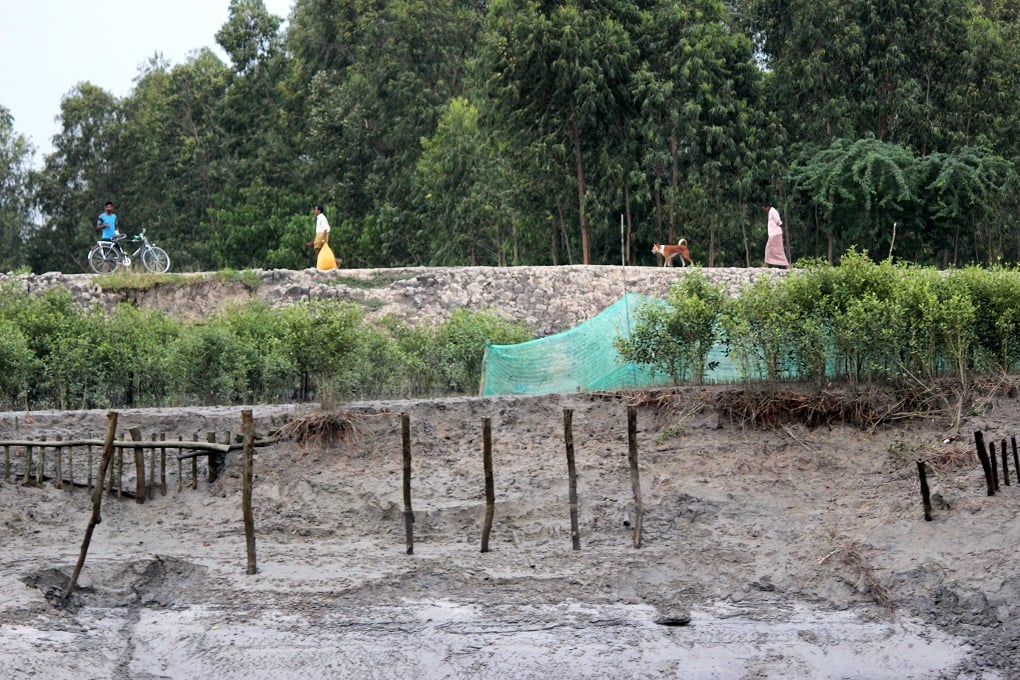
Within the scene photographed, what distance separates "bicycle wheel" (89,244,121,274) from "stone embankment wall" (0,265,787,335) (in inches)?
35.0

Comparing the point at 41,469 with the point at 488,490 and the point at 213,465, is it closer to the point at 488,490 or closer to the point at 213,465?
the point at 213,465

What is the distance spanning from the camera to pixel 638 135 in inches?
1283

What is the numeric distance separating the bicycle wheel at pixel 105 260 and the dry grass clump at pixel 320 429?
12.6 metres

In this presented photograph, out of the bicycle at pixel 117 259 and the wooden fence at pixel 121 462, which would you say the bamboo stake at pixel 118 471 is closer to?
the wooden fence at pixel 121 462

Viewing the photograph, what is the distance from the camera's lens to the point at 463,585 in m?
13.8

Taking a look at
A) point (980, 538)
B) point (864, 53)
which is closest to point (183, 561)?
point (980, 538)

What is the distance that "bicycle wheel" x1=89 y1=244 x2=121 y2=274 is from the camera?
93.1 ft

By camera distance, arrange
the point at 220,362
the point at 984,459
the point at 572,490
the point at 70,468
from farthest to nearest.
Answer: the point at 220,362
the point at 70,468
the point at 572,490
the point at 984,459

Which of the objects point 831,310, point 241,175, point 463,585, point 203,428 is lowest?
point 463,585

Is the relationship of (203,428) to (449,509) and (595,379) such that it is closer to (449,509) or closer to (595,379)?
(449,509)

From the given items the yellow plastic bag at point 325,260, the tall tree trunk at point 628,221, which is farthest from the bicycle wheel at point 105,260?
the tall tree trunk at point 628,221

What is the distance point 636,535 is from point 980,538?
3.34 m

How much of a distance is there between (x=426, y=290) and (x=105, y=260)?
6.41m

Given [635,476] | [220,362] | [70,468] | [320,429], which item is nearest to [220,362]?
[220,362]
